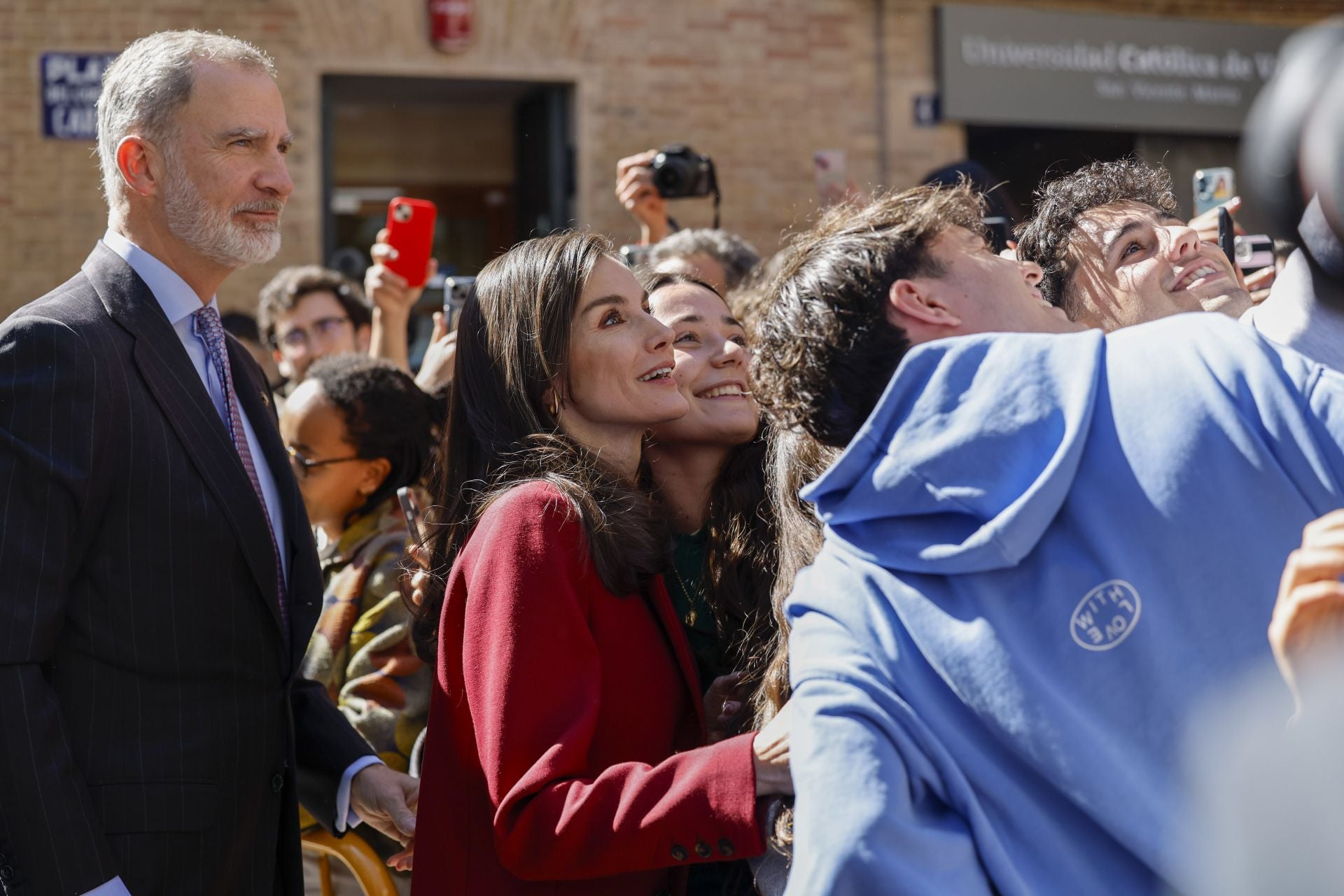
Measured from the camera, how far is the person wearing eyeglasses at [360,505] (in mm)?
2959

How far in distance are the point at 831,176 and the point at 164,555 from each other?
3650 millimetres

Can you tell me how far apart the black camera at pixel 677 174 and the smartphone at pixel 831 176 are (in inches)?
33.3

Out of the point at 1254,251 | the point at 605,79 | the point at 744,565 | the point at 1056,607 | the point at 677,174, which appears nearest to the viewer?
the point at 1056,607

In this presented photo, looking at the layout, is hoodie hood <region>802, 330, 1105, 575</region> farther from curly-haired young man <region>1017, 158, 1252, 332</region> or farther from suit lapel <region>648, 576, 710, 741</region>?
curly-haired young man <region>1017, 158, 1252, 332</region>

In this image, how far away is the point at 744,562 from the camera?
2.26 meters

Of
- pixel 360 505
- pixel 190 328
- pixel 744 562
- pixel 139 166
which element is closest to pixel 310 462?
pixel 360 505

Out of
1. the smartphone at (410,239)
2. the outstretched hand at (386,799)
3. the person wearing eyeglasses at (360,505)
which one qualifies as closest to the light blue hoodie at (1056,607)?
the outstretched hand at (386,799)

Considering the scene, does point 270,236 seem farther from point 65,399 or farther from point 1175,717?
point 1175,717

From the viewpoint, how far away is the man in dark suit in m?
1.95

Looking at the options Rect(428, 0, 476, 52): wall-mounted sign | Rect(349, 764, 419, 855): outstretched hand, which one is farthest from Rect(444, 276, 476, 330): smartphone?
Rect(428, 0, 476, 52): wall-mounted sign

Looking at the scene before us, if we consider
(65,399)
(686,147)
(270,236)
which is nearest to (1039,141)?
(686,147)

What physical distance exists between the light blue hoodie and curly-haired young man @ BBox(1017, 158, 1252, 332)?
3.10 feet

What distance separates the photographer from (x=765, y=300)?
6.30 ft

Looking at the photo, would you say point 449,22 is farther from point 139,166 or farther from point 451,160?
point 139,166
